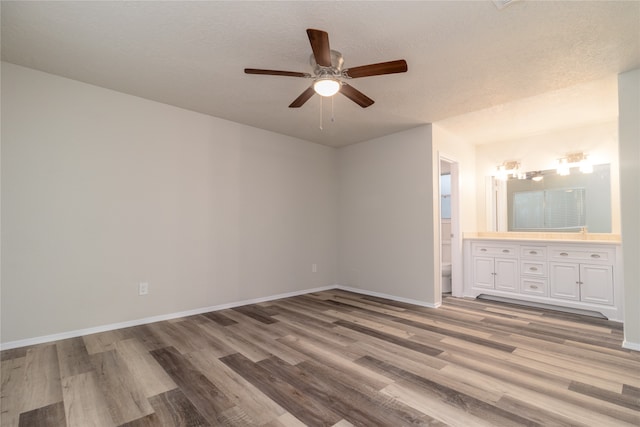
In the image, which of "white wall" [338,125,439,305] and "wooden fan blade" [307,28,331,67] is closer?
"wooden fan blade" [307,28,331,67]

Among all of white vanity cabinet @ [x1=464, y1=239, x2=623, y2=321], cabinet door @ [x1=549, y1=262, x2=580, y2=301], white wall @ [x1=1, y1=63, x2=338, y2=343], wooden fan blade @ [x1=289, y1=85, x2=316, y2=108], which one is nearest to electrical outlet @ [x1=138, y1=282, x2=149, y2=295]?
white wall @ [x1=1, y1=63, x2=338, y2=343]

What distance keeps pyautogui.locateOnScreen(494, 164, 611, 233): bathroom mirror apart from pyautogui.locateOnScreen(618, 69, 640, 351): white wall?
5.04 ft

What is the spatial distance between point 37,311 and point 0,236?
2.33ft

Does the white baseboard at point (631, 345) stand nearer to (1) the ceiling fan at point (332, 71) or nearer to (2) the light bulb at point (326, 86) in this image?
(1) the ceiling fan at point (332, 71)

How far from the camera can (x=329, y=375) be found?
6.90 ft

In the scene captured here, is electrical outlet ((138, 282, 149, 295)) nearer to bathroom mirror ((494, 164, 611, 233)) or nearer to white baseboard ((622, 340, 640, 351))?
white baseboard ((622, 340, 640, 351))

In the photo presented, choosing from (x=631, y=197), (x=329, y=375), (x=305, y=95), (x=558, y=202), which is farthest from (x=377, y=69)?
(x=558, y=202)

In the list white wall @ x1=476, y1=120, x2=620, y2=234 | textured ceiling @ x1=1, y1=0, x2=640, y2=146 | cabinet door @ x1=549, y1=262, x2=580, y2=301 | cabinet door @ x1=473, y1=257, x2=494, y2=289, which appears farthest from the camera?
cabinet door @ x1=473, y1=257, x2=494, y2=289

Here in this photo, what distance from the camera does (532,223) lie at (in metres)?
4.44

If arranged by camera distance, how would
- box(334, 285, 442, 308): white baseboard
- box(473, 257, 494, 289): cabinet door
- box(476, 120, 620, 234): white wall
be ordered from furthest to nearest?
box(473, 257, 494, 289): cabinet door, box(334, 285, 442, 308): white baseboard, box(476, 120, 620, 234): white wall

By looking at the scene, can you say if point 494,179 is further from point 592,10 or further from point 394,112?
point 592,10

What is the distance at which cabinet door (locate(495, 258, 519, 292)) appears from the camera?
4.11 m

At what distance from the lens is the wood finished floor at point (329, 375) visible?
1662 mm

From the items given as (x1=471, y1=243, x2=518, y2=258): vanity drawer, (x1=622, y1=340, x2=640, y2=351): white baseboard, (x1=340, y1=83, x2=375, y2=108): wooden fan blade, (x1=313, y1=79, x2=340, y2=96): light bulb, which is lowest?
(x1=622, y1=340, x2=640, y2=351): white baseboard
